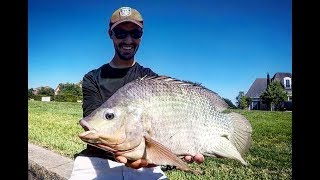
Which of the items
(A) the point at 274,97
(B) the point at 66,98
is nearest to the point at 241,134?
(B) the point at 66,98

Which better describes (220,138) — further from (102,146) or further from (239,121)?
(102,146)

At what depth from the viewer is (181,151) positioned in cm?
210

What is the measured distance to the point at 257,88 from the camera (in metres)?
47.7

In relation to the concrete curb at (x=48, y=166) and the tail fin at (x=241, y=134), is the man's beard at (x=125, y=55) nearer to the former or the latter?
the tail fin at (x=241, y=134)

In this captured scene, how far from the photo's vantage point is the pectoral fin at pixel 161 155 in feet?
6.41

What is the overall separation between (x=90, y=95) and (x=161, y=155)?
1.20m

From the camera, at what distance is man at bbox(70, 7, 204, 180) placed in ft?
9.52

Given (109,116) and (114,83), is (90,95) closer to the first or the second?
(114,83)

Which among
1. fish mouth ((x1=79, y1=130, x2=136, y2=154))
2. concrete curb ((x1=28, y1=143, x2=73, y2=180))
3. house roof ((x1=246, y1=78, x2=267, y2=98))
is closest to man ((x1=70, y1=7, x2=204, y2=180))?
fish mouth ((x1=79, y1=130, x2=136, y2=154))

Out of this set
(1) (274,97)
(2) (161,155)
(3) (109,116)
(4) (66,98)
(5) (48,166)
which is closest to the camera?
(2) (161,155)
